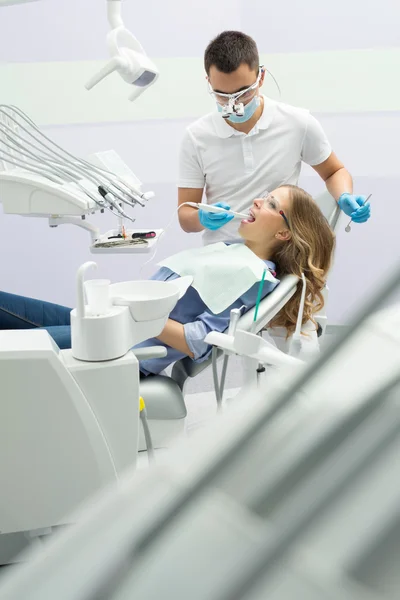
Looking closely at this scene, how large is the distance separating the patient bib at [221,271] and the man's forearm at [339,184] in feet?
1.31

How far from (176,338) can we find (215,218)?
400 mm

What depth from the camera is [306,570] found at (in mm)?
186

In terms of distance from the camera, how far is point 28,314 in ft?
6.89

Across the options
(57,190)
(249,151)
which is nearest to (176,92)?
(249,151)

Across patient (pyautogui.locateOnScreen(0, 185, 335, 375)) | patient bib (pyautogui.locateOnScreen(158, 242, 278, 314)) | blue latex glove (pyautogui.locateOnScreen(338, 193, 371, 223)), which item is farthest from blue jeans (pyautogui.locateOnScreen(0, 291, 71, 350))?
blue latex glove (pyautogui.locateOnScreen(338, 193, 371, 223))

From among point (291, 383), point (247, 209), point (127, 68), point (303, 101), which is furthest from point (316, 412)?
point (303, 101)

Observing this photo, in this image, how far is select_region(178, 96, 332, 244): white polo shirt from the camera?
7.63 feet

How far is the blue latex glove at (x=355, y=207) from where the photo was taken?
2.18m

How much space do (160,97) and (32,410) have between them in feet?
8.89

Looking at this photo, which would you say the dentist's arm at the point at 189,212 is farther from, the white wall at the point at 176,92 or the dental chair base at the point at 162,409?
the white wall at the point at 176,92

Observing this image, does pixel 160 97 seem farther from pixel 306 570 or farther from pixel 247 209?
pixel 306 570

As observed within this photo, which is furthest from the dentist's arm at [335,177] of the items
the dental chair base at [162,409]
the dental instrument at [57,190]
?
the dental chair base at [162,409]

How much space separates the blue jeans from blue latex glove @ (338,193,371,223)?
3.08ft

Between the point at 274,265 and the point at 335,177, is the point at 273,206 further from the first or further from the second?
the point at 335,177
